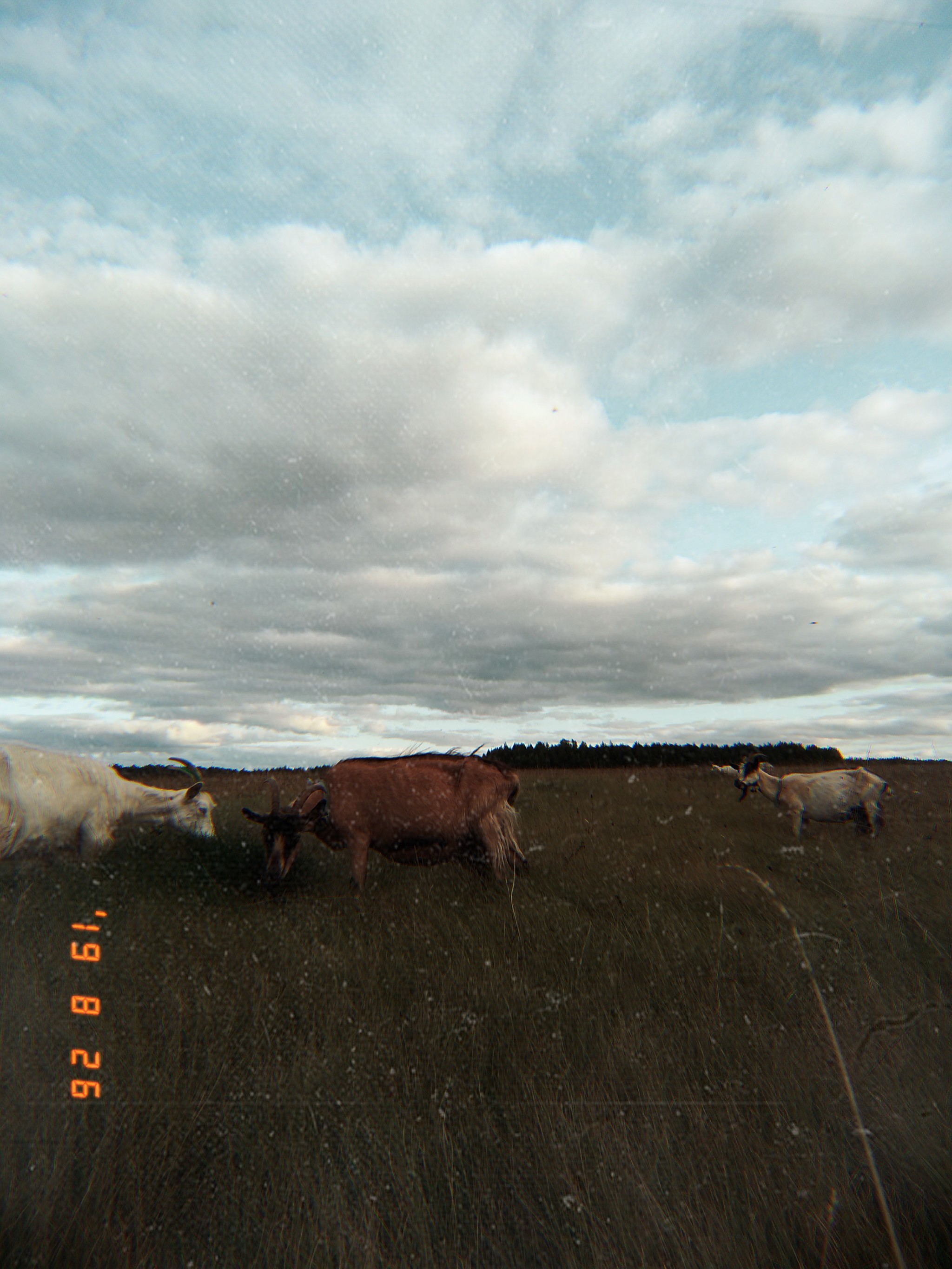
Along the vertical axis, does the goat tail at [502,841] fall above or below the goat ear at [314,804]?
below

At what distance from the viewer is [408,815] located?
6.77 metres

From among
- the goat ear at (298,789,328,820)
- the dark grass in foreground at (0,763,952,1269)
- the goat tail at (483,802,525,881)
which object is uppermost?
the goat ear at (298,789,328,820)

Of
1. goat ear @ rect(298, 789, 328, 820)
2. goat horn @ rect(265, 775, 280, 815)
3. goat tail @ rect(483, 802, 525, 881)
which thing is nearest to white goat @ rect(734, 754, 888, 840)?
goat tail @ rect(483, 802, 525, 881)

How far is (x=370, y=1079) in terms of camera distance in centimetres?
288

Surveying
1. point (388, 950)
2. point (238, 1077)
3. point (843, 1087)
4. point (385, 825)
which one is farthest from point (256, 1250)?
point (385, 825)

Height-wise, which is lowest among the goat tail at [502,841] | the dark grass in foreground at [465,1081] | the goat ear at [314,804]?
the dark grass in foreground at [465,1081]

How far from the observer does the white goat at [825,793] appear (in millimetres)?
8222

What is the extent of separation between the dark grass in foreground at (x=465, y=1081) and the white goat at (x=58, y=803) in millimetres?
268

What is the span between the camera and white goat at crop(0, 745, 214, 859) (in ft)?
Answer: 12.0

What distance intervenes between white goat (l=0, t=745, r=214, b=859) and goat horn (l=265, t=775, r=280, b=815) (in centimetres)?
135

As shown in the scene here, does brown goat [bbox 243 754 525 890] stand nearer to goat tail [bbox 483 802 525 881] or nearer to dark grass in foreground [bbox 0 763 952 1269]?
goat tail [bbox 483 802 525 881]

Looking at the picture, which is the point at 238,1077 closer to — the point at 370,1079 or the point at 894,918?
the point at 370,1079
